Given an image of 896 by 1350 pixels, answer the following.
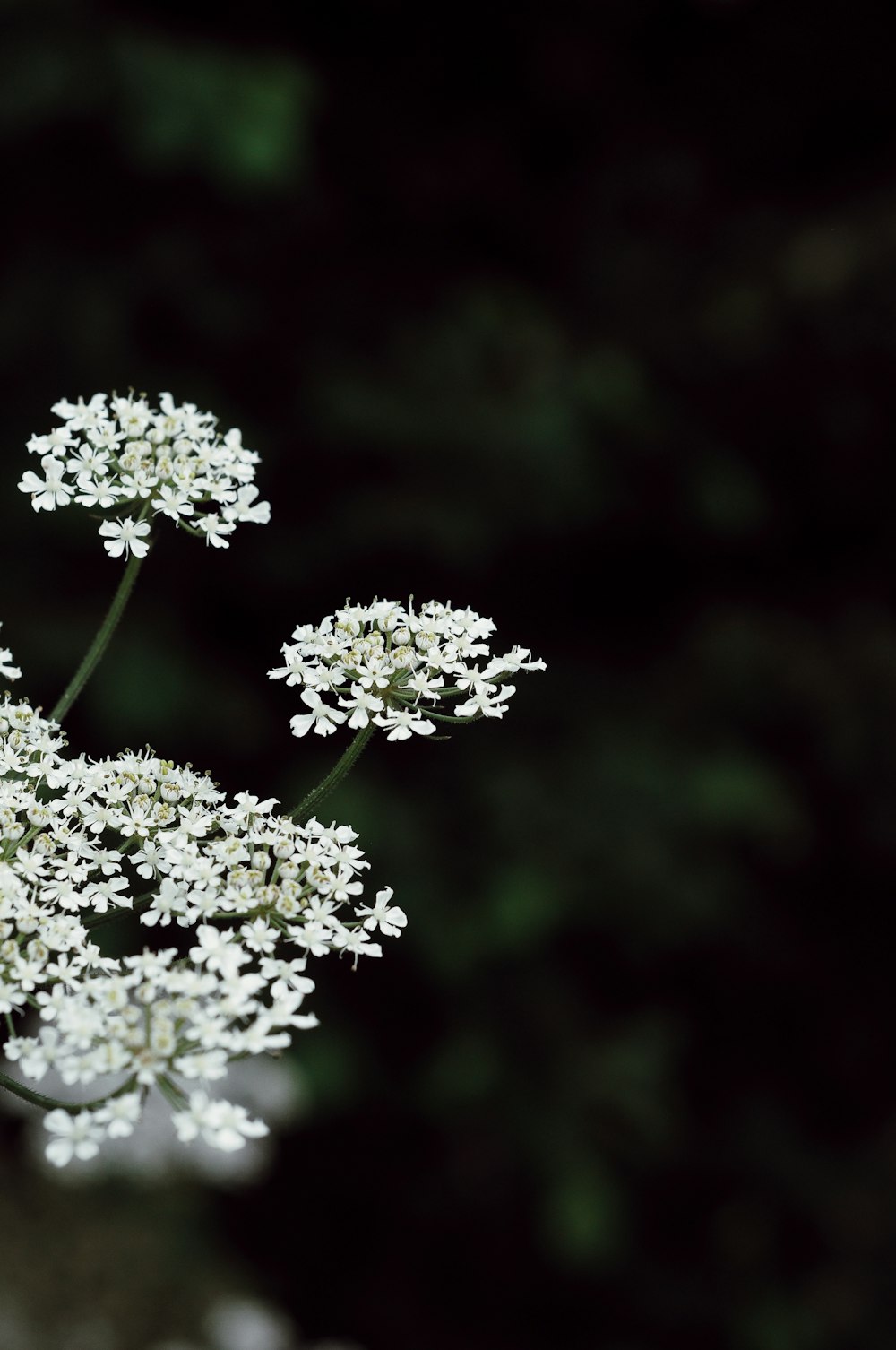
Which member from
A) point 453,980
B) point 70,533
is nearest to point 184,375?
point 70,533

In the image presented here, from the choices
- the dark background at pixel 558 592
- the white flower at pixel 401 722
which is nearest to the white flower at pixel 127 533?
the white flower at pixel 401 722

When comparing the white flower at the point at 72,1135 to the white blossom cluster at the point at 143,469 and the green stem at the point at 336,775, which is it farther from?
the white blossom cluster at the point at 143,469

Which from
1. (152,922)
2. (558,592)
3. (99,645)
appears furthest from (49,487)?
(558,592)

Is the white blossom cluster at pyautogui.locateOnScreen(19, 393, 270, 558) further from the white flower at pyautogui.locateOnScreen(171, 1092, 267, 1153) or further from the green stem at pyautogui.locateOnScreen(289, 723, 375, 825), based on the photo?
the white flower at pyautogui.locateOnScreen(171, 1092, 267, 1153)

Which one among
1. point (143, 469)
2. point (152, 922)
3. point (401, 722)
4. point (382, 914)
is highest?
point (143, 469)

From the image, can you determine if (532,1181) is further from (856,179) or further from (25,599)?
(856,179)

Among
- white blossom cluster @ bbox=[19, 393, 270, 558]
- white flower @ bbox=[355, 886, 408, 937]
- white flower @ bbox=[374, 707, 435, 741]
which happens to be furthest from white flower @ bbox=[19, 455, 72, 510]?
white flower @ bbox=[355, 886, 408, 937]

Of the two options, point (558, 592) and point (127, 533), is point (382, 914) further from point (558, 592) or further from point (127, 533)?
point (558, 592)
